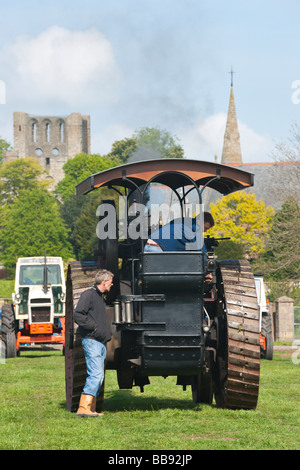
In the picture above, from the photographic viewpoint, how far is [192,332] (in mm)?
9484

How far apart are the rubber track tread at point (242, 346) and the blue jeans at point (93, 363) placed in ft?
4.59

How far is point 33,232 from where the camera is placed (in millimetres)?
87250

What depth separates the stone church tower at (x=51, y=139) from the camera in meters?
158

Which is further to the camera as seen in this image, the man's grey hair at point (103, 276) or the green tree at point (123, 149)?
the green tree at point (123, 149)

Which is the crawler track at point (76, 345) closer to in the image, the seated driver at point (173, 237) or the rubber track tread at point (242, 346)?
the seated driver at point (173, 237)

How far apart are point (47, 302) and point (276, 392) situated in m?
12.9

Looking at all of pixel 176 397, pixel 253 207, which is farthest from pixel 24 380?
pixel 253 207

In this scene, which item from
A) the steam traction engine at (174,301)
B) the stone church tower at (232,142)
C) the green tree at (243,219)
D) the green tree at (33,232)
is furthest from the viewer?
the stone church tower at (232,142)

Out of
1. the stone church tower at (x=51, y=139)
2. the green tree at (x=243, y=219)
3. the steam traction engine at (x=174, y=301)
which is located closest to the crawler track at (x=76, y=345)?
the steam traction engine at (x=174, y=301)

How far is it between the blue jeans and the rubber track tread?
1.40 m

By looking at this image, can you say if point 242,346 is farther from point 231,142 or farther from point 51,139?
point 51,139

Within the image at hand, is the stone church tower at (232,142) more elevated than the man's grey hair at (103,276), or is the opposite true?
the stone church tower at (232,142)

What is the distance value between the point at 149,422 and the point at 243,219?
63080 mm
